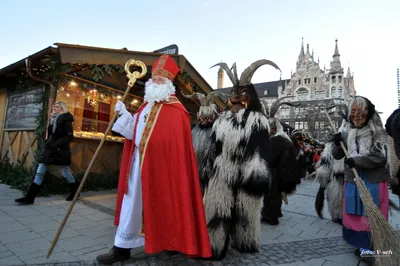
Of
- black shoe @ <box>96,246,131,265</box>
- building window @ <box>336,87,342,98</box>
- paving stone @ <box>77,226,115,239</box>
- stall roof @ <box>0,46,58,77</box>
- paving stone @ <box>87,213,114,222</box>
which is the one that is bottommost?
paving stone @ <box>87,213,114,222</box>

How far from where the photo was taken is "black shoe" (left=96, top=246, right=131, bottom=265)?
8.26 ft

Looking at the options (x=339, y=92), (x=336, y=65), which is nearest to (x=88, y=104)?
(x=339, y=92)

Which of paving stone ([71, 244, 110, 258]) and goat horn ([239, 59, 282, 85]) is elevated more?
goat horn ([239, 59, 282, 85])

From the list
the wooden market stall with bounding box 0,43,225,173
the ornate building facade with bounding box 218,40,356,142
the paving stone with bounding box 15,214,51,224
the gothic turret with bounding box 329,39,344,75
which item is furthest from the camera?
the gothic turret with bounding box 329,39,344,75

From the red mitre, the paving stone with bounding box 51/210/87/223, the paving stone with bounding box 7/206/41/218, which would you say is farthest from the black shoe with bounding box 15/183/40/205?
the red mitre

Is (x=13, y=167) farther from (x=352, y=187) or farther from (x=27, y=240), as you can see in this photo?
(x=352, y=187)

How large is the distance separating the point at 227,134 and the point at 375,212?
1.81 m

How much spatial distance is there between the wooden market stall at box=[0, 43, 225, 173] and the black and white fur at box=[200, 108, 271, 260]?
3.68m

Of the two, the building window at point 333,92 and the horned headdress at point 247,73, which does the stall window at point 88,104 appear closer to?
the horned headdress at point 247,73

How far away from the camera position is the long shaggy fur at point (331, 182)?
14.5 feet

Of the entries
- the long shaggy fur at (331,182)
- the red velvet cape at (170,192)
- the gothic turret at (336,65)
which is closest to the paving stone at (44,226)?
the red velvet cape at (170,192)

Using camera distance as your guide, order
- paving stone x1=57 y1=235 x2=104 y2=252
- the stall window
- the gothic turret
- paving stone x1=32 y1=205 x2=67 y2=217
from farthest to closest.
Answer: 1. the gothic turret
2. the stall window
3. paving stone x1=32 y1=205 x2=67 y2=217
4. paving stone x1=57 y1=235 x2=104 y2=252

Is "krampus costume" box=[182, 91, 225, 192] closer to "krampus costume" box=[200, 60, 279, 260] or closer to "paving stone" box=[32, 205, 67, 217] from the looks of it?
"krampus costume" box=[200, 60, 279, 260]

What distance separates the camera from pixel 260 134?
2854mm
